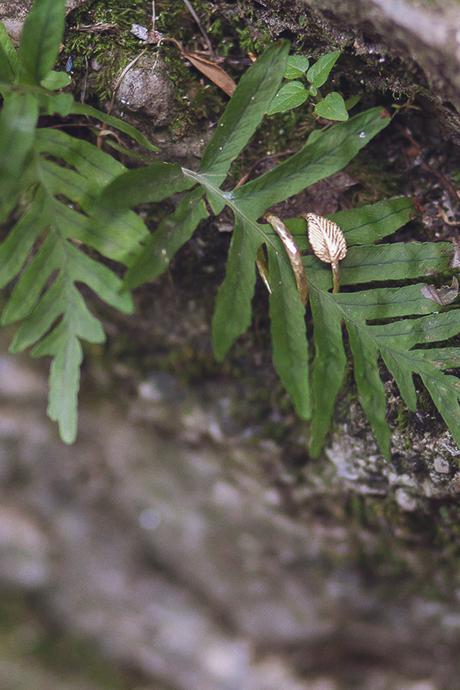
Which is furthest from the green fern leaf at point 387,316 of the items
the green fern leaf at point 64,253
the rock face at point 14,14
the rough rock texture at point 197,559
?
the rock face at point 14,14

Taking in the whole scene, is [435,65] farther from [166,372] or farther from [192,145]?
[166,372]

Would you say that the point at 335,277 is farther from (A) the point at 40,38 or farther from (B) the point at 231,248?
(A) the point at 40,38

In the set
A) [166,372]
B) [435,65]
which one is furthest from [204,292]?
[435,65]

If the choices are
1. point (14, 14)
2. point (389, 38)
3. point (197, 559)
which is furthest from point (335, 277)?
point (197, 559)

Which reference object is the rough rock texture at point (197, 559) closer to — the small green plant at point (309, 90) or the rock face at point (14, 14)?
the small green plant at point (309, 90)

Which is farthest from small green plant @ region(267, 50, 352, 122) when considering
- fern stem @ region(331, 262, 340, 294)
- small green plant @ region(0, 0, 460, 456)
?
fern stem @ region(331, 262, 340, 294)

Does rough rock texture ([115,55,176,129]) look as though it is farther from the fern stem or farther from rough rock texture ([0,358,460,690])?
rough rock texture ([0,358,460,690])
